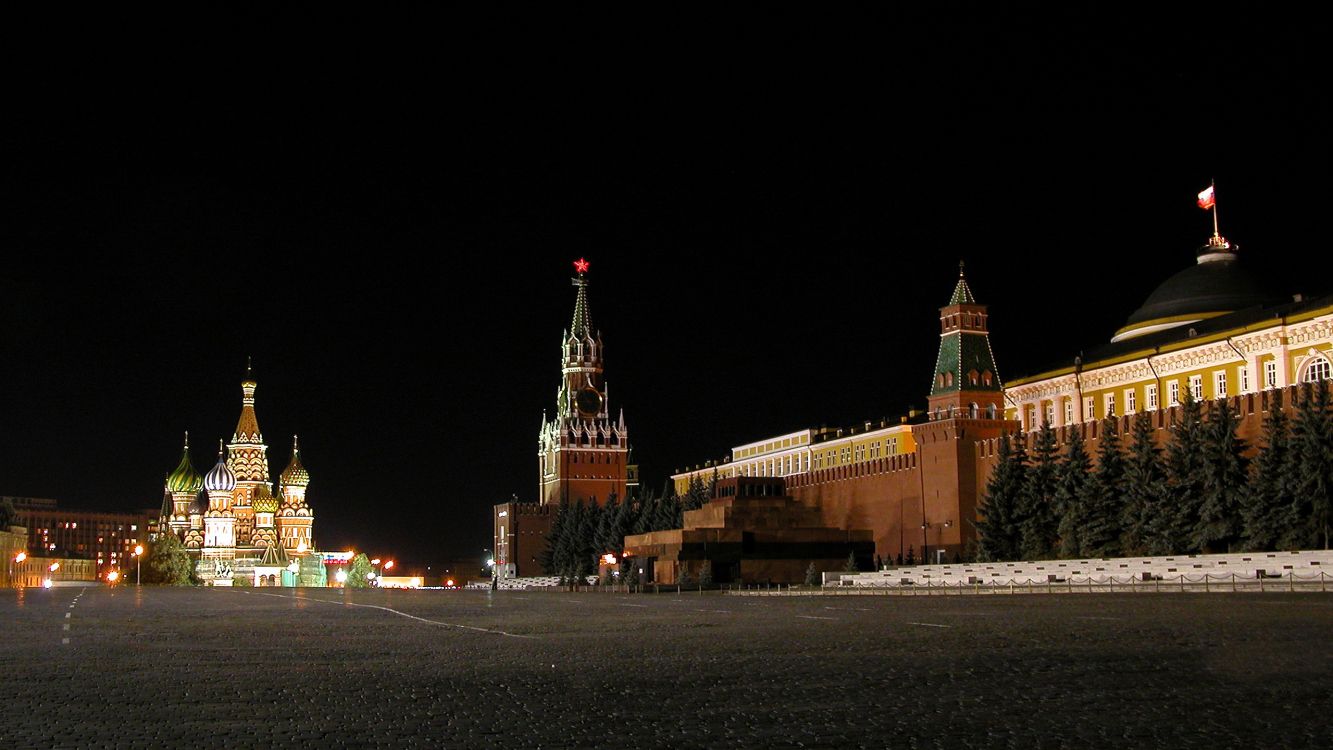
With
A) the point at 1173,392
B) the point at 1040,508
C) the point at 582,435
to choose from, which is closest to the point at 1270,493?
the point at 1040,508

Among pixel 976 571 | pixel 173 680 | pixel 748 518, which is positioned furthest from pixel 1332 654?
pixel 748 518

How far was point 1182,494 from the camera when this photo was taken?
3919 cm

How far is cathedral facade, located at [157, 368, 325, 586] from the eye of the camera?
117 metres

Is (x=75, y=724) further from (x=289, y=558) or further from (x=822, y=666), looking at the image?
(x=289, y=558)

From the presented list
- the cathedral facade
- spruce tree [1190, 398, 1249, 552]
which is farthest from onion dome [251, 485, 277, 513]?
spruce tree [1190, 398, 1249, 552]

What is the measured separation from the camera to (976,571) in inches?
1714

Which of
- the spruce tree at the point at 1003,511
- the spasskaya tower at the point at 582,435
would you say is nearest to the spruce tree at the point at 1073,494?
the spruce tree at the point at 1003,511

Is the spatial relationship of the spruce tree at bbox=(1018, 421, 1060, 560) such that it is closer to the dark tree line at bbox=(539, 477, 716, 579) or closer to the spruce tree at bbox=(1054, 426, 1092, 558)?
the spruce tree at bbox=(1054, 426, 1092, 558)

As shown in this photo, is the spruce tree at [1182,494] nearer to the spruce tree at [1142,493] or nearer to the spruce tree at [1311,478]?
the spruce tree at [1142,493]

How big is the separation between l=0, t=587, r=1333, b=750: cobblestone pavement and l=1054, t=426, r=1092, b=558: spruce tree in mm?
25212

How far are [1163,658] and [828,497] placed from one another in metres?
52.5

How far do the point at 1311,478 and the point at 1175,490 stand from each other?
455cm

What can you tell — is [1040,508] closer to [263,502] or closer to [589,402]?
[589,402]

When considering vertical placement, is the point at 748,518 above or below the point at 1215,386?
below
